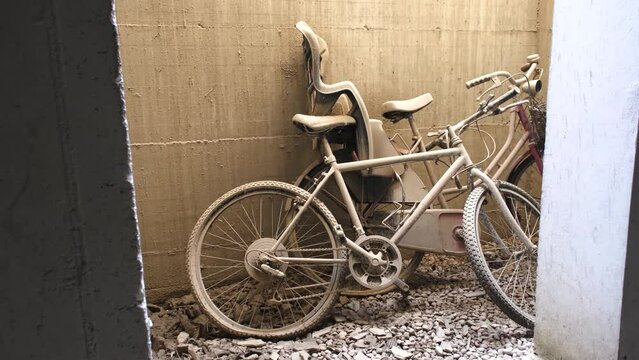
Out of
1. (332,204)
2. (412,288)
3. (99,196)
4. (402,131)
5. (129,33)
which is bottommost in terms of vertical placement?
(412,288)

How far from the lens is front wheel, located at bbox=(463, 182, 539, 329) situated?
107 inches

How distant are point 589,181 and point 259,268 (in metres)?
1.72

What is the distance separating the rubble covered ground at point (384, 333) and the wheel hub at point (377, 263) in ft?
0.87

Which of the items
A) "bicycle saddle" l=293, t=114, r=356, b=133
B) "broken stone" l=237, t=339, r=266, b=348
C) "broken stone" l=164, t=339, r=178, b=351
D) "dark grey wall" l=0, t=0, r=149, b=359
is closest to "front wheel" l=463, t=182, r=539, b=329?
"bicycle saddle" l=293, t=114, r=356, b=133

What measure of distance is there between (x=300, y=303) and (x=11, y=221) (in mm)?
2432

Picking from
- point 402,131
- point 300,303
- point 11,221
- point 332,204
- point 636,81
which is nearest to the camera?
point 11,221

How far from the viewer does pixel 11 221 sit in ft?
2.68

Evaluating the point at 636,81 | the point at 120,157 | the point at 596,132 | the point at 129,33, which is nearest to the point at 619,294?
the point at 596,132

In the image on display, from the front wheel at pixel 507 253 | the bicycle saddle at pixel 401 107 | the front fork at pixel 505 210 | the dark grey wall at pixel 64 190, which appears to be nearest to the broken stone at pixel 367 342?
the front wheel at pixel 507 253

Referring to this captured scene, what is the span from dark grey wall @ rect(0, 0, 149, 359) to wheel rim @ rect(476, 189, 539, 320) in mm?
2329

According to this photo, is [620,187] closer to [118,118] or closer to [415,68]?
[118,118]

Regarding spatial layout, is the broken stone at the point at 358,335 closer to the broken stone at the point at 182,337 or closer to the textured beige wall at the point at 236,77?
the broken stone at the point at 182,337

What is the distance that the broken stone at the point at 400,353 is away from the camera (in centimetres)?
256

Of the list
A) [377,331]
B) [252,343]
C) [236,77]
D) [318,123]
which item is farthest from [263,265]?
[236,77]
